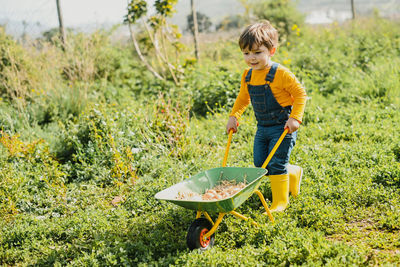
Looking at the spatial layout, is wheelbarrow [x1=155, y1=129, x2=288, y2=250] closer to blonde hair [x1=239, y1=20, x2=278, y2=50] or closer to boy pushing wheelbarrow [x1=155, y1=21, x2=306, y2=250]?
boy pushing wheelbarrow [x1=155, y1=21, x2=306, y2=250]

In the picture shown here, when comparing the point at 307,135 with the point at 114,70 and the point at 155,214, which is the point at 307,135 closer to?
the point at 155,214

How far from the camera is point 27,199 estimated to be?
13.5ft

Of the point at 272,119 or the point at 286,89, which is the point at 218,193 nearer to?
the point at 272,119

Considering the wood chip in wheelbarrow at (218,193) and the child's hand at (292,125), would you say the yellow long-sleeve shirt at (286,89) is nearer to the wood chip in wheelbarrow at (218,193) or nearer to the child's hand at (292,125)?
the child's hand at (292,125)

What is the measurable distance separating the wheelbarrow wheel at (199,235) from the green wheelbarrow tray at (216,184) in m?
0.13

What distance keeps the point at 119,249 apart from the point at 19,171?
90.8 inches

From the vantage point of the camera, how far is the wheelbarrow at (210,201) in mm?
2664

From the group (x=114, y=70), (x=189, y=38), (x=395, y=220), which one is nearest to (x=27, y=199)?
(x=395, y=220)

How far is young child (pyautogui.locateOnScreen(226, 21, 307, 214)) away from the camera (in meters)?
3.10

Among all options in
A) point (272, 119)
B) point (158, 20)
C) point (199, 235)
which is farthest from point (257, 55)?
point (158, 20)

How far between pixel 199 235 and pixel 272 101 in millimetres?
1340

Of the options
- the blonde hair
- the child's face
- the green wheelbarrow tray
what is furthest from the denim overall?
the green wheelbarrow tray

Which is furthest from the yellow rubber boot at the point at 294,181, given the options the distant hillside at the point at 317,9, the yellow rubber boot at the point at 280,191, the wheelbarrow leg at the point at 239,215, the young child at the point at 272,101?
the distant hillside at the point at 317,9

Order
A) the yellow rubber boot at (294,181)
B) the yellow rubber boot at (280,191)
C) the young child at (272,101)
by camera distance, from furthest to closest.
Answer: the yellow rubber boot at (294,181) → the yellow rubber boot at (280,191) → the young child at (272,101)
